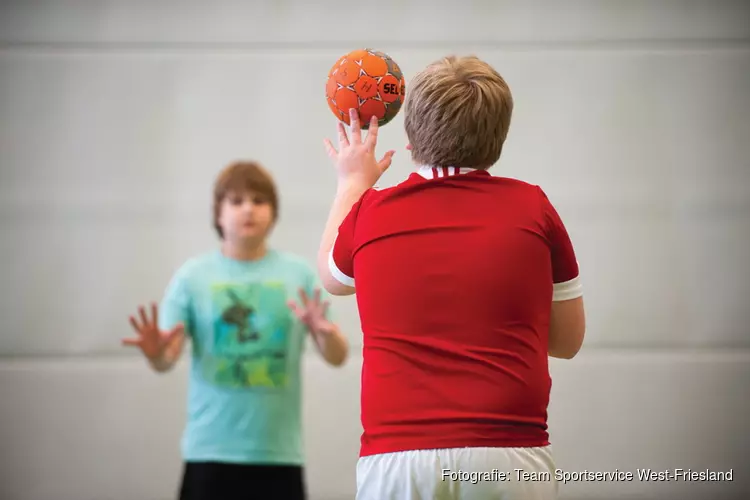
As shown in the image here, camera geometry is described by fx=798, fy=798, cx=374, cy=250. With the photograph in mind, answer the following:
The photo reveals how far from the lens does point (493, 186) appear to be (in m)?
1.05

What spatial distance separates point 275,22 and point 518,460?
2.68 meters

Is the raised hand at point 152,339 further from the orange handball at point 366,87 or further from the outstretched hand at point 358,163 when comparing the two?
the outstretched hand at point 358,163

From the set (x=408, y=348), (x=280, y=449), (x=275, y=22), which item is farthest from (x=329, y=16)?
(x=408, y=348)

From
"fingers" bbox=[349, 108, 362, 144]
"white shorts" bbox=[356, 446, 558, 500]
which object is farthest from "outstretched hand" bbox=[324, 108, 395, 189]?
"white shorts" bbox=[356, 446, 558, 500]

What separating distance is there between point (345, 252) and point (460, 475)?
0.34m

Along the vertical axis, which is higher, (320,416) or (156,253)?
(156,253)

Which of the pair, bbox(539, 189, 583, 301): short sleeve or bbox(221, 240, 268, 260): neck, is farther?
bbox(221, 240, 268, 260): neck

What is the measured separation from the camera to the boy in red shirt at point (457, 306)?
98 cm

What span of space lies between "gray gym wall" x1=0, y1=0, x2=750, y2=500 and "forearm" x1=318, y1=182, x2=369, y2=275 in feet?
6.82

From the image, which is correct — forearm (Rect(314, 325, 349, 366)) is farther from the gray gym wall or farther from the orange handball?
the orange handball

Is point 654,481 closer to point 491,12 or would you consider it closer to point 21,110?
point 491,12

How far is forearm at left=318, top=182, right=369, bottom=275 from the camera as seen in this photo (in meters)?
1.16

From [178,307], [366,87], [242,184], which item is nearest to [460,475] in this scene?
[366,87]

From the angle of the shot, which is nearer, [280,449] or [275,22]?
[280,449]
